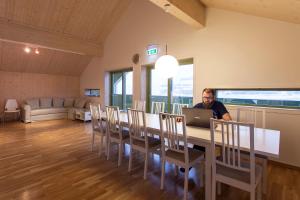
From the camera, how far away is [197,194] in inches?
82.1

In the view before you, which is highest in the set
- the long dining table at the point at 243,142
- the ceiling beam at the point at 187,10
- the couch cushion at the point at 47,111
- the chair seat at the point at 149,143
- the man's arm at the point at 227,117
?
the ceiling beam at the point at 187,10

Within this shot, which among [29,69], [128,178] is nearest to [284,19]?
[128,178]

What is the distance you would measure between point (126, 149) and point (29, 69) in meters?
5.49

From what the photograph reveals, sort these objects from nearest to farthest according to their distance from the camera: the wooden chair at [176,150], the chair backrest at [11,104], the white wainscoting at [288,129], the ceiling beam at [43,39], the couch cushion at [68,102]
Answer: the wooden chair at [176,150], the white wainscoting at [288,129], the ceiling beam at [43,39], the chair backrest at [11,104], the couch cushion at [68,102]

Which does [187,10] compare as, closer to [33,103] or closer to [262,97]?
[262,97]

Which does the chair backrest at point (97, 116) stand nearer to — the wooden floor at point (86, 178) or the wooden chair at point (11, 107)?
the wooden floor at point (86, 178)

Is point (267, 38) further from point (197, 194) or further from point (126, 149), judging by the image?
point (126, 149)

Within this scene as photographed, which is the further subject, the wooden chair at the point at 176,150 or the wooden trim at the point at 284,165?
the wooden trim at the point at 284,165

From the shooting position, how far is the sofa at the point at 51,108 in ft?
20.4

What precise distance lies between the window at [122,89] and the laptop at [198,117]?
3636 millimetres

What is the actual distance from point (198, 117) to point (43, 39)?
4879 millimetres

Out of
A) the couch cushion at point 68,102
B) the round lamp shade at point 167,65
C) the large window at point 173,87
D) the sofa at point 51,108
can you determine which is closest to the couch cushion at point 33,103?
the sofa at point 51,108

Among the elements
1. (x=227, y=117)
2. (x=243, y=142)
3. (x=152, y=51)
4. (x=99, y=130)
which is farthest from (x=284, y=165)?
(x=152, y=51)

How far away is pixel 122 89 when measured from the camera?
612 cm
